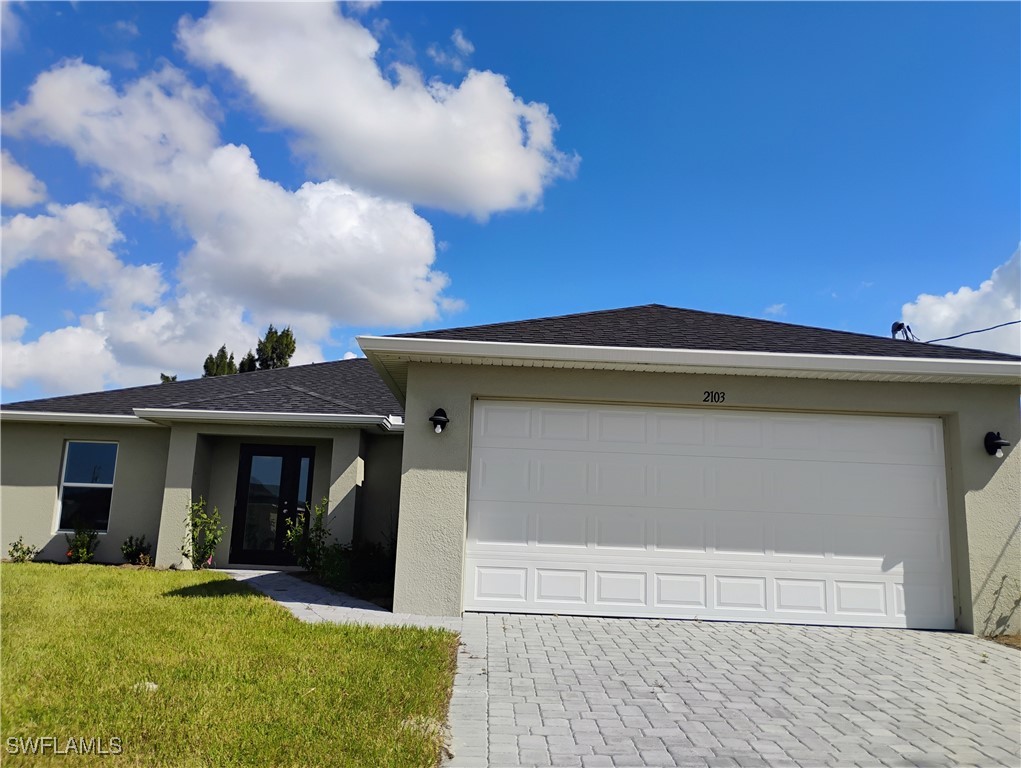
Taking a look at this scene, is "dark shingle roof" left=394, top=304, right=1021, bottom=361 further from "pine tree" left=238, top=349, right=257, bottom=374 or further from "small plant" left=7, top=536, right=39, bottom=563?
"pine tree" left=238, top=349, right=257, bottom=374

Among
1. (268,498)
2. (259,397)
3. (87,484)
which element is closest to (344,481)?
(268,498)

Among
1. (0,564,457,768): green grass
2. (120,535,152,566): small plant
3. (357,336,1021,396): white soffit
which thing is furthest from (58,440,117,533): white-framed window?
(357,336,1021,396): white soffit

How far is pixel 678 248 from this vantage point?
12945 millimetres

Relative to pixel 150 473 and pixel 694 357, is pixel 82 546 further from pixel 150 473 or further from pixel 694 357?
pixel 694 357

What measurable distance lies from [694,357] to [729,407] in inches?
40.7

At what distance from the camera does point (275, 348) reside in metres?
33.5

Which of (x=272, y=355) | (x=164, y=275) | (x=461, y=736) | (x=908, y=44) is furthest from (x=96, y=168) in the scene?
(x=272, y=355)

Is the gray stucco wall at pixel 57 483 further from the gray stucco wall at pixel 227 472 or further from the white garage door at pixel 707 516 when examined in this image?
the white garage door at pixel 707 516

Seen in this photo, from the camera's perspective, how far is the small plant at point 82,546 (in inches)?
478

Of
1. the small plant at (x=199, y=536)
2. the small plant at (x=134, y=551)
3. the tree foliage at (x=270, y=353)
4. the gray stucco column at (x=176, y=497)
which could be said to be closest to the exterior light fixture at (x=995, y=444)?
the small plant at (x=199, y=536)

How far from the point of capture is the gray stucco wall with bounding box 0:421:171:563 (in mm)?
12578

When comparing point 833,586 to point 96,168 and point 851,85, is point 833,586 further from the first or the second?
point 96,168

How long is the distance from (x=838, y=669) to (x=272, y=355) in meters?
31.9

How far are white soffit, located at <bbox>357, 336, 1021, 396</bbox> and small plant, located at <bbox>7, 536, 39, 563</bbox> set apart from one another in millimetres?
9721
